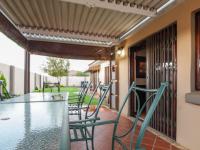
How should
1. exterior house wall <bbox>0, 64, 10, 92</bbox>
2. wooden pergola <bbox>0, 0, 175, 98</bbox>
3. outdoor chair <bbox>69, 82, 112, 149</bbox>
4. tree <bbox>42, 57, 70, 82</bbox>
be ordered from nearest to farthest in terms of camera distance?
1. outdoor chair <bbox>69, 82, 112, 149</bbox>
2. wooden pergola <bbox>0, 0, 175, 98</bbox>
3. exterior house wall <bbox>0, 64, 10, 92</bbox>
4. tree <bbox>42, 57, 70, 82</bbox>

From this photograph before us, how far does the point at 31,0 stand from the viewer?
10.2ft

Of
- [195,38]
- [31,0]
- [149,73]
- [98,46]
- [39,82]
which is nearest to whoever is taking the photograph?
[195,38]

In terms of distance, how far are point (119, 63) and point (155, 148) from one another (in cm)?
367

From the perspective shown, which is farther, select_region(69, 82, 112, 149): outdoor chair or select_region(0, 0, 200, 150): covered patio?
select_region(0, 0, 200, 150): covered patio

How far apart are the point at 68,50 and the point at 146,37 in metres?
3.05

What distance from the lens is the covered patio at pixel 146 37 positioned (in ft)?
9.32

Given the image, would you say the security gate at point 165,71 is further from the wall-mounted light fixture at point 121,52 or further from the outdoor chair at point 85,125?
the outdoor chair at point 85,125

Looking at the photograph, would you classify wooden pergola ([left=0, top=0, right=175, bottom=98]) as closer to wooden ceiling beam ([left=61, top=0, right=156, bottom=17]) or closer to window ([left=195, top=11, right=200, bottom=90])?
wooden ceiling beam ([left=61, top=0, right=156, bottom=17])

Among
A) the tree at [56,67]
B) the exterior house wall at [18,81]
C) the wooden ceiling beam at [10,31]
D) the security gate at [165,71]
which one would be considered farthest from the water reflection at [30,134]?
the tree at [56,67]

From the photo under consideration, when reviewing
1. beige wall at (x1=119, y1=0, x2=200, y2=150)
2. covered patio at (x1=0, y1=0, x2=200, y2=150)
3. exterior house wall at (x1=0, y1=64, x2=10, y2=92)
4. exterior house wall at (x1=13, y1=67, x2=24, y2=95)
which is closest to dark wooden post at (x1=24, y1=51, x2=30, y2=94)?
covered patio at (x1=0, y1=0, x2=200, y2=150)

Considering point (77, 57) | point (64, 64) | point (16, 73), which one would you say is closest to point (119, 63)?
point (77, 57)

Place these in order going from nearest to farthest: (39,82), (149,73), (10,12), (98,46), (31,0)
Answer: (31,0) → (10,12) → (149,73) → (98,46) → (39,82)

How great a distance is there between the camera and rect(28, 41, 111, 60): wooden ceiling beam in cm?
590

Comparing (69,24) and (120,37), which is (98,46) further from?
(69,24)
